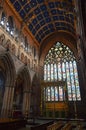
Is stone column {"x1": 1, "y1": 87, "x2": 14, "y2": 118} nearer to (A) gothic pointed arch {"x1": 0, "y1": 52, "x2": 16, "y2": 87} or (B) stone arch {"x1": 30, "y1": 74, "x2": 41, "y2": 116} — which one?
(A) gothic pointed arch {"x1": 0, "y1": 52, "x2": 16, "y2": 87}

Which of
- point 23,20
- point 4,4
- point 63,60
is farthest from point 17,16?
point 63,60

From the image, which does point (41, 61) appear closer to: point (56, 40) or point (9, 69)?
point (56, 40)

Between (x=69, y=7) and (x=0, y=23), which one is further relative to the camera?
(x=69, y=7)

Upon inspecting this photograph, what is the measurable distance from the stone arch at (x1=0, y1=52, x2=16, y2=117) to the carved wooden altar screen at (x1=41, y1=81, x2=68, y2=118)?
653 cm

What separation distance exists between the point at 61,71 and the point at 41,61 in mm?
4461

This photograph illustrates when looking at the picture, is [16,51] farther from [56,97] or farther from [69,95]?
[69,95]

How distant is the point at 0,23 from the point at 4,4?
345 cm

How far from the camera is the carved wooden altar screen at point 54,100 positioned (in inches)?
710

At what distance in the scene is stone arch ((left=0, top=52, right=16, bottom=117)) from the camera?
12805mm

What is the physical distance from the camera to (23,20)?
18.2 metres

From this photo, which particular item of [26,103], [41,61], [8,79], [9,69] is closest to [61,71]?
[41,61]

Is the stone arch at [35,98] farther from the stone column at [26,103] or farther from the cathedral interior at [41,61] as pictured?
the stone column at [26,103]

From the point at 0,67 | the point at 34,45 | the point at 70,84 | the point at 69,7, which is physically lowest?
the point at 70,84


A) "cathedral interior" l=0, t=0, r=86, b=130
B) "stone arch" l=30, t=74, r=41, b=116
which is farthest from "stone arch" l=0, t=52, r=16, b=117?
"stone arch" l=30, t=74, r=41, b=116
